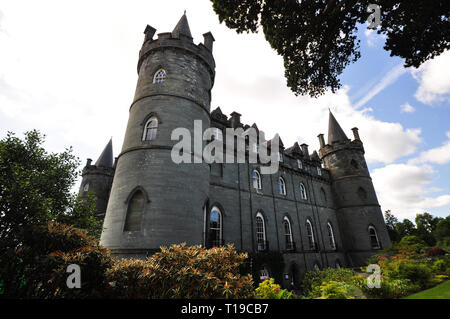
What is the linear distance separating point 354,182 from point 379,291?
68.7 ft

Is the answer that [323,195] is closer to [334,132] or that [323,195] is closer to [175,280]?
[334,132]

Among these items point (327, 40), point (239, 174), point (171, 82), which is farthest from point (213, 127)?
point (327, 40)

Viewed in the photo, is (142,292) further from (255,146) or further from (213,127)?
(255,146)

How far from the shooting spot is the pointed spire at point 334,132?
2903 cm

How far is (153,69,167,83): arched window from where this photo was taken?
13078 mm

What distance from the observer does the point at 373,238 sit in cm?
2452

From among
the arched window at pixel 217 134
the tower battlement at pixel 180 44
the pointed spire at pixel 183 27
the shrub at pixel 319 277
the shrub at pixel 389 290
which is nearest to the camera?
the shrub at pixel 389 290

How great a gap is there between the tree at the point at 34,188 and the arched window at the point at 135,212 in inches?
131

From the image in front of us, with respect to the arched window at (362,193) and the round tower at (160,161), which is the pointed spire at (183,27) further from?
the arched window at (362,193)

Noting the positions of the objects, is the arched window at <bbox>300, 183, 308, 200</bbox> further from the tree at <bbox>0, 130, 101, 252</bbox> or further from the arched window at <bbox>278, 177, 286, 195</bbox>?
the tree at <bbox>0, 130, 101, 252</bbox>

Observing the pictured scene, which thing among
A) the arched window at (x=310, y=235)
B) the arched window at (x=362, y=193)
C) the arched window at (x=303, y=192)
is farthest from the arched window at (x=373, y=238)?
the arched window at (x=303, y=192)

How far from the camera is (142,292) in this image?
487 centimetres

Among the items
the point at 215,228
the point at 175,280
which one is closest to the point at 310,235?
the point at 215,228

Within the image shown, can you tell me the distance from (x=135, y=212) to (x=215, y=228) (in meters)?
6.30
